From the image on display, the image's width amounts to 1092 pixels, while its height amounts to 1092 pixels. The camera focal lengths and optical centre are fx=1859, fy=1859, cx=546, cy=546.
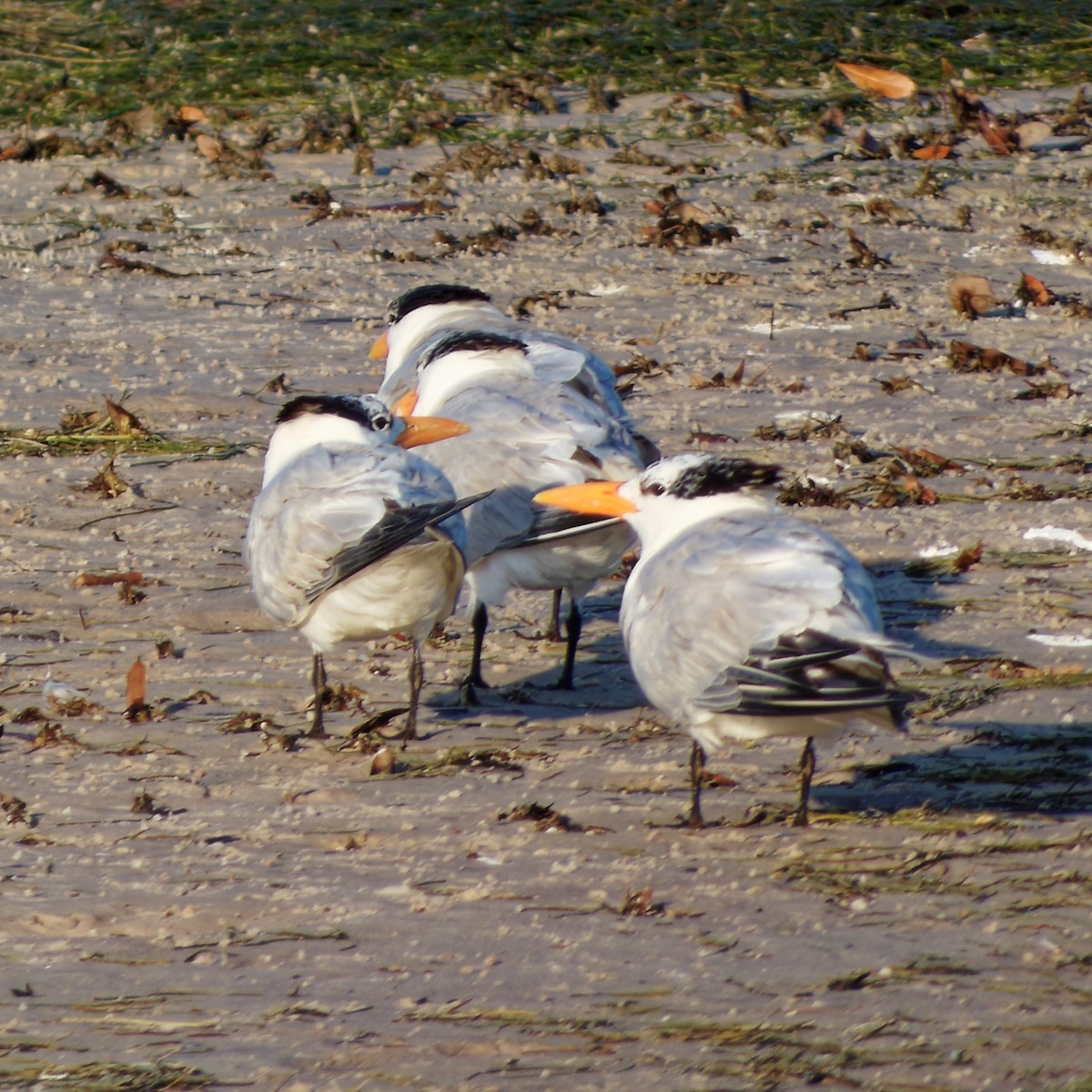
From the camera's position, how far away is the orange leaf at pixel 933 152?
992 centimetres

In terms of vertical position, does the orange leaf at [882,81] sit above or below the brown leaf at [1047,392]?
above

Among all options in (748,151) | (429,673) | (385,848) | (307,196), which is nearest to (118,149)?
(307,196)

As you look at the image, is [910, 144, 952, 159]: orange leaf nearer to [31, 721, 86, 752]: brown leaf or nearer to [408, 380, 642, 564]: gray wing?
[408, 380, 642, 564]: gray wing

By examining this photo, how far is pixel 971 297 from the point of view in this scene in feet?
25.8

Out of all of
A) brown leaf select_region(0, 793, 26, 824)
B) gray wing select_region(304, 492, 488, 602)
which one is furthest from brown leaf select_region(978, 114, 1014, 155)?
brown leaf select_region(0, 793, 26, 824)

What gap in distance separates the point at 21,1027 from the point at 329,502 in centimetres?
172

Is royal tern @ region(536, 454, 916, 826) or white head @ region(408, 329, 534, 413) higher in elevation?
white head @ region(408, 329, 534, 413)

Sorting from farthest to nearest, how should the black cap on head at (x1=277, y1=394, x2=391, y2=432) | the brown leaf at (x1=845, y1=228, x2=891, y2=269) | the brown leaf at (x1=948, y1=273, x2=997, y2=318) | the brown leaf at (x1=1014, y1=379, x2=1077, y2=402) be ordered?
the brown leaf at (x1=845, y1=228, x2=891, y2=269)
the brown leaf at (x1=948, y1=273, x2=997, y2=318)
the brown leaf at (x1=1014, y1=379, x2=1077, y2=402)
the black cap on head at (x1=277, y1=394, x2=391, y2=432)

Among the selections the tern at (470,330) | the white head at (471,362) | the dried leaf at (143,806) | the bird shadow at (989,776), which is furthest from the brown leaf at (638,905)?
the white head at (471,362)

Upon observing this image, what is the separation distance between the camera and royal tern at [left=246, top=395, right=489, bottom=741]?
14.2 ft

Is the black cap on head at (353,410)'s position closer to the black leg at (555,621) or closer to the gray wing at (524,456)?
the gray wing at (524,456)

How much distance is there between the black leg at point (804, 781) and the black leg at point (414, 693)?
1051 millimetres

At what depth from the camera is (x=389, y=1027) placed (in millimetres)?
2949

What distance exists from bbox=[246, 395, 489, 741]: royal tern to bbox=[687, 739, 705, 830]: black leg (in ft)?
2.65
